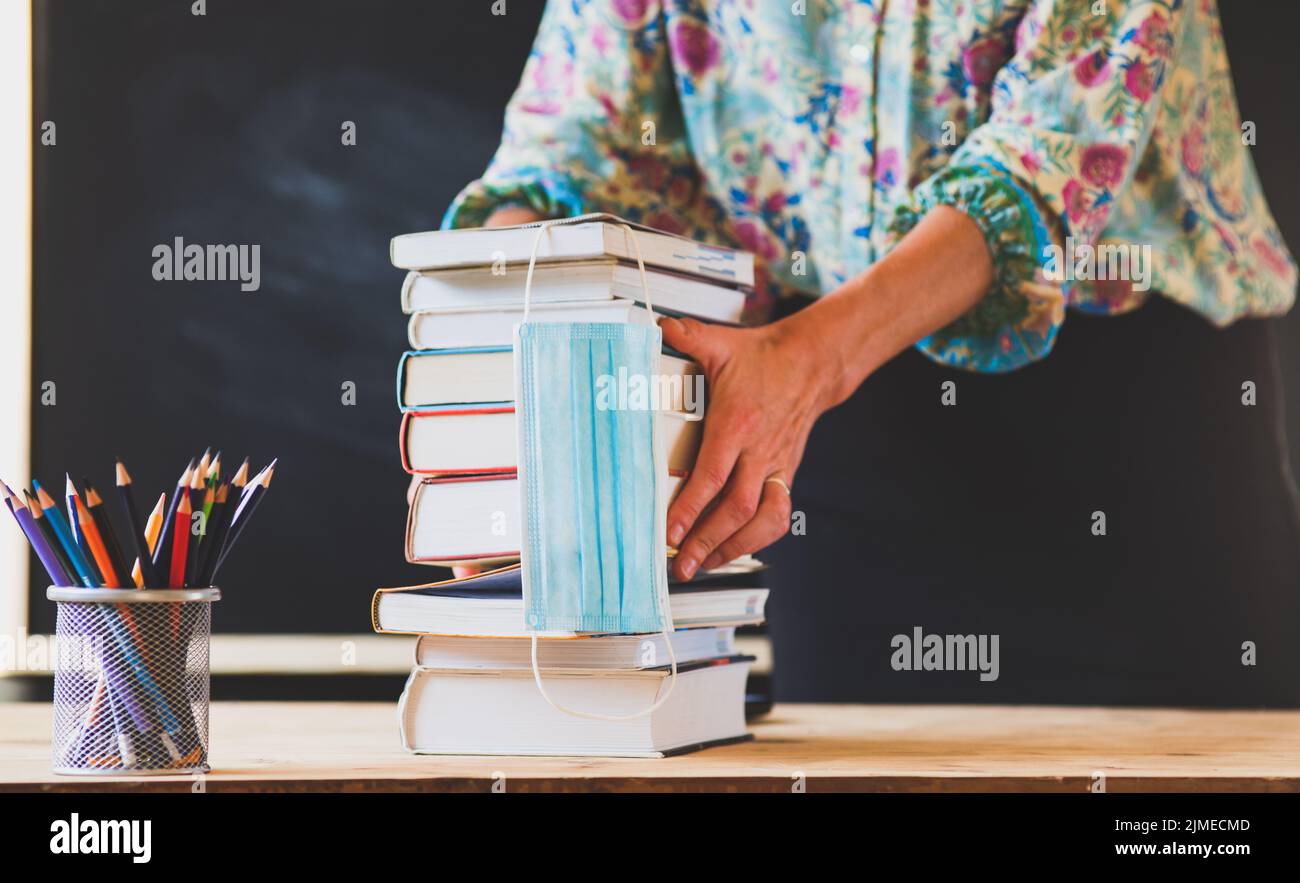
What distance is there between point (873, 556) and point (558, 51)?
67 cm

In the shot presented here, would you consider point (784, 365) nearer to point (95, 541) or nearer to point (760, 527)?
point (760, 527)

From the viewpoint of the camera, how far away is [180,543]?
83 cm

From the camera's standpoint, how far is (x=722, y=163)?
1471mm

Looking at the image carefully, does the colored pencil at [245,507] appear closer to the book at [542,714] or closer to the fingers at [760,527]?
the book at [542,714]

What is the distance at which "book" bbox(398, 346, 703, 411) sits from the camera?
0.89m


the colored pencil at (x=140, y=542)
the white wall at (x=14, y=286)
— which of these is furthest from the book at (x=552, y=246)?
the white wall at (x=14, y=286)

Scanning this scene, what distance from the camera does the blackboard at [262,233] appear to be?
1.71 metres

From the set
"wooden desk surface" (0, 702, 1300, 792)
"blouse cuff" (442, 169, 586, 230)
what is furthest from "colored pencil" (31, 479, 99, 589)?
"blouse cuff" (442, 169, 586, 230)

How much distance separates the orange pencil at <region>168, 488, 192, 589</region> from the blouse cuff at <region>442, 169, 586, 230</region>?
0.52m

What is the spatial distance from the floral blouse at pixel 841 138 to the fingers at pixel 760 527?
36cm

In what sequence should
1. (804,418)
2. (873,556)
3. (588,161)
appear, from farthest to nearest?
(873,556) → (588,161) → (804,418)

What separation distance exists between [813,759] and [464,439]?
301 millimetres
